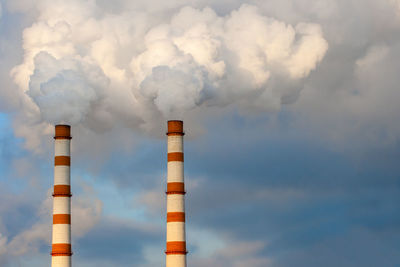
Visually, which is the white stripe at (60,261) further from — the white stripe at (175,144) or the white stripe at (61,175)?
the white stripe at (175,144)

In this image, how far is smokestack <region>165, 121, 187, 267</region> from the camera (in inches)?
1667

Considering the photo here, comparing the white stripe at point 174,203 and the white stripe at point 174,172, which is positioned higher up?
the white stripe at point 174,172

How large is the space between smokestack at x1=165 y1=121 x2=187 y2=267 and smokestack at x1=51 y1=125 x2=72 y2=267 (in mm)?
5321

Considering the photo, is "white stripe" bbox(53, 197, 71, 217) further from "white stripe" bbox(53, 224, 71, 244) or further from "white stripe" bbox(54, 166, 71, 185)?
"white stripe" bbox(54, 166, 71, 185)

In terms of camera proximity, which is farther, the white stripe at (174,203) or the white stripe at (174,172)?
the white stripe at (174,172)

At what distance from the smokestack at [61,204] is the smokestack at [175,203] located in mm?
5321

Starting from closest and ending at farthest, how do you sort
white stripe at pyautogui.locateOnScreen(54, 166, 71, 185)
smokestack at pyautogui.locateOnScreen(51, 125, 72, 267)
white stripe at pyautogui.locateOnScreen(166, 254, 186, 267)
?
white stripe at pyautogui.locateOnScreen(166, 254, 186, 267) < smokestack at pyautogui.locateOnScreen(51, 125, 72, 267) < white stripe at pyautogui.locateOnScreen(54, 166, 71, 185)

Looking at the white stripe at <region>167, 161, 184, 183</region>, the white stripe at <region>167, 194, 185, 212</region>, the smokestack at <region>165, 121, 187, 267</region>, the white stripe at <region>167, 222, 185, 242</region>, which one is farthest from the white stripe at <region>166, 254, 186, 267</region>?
the white stripe at <region>167, 161, 184, 183</region>

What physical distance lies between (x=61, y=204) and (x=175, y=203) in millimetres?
5829

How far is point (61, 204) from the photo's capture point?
44.6 m

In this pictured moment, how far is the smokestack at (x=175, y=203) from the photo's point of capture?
42344 mm

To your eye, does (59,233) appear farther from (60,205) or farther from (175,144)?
(175,144)

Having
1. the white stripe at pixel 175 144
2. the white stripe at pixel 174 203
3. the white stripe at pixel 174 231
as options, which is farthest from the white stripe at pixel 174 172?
the white stripe at pixel 174 231

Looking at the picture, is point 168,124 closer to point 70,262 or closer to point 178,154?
point 178,154
